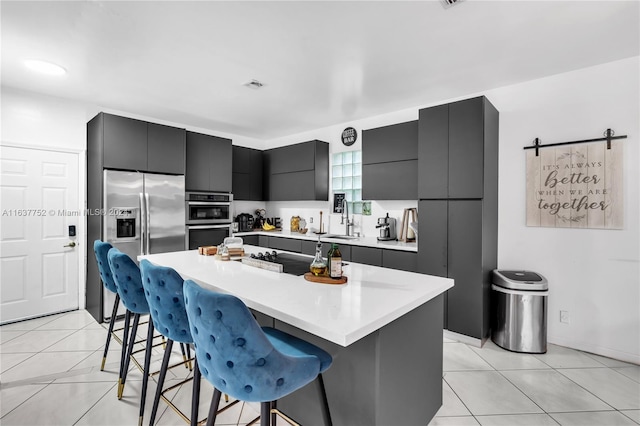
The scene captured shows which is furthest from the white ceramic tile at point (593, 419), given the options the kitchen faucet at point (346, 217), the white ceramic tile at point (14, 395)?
the white ceramic tile at point (14, 395)

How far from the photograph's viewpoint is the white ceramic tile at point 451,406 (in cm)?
210

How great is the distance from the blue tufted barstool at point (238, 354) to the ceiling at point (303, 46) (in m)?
1.98

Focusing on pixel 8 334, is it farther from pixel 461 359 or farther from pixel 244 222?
pixel 461 359

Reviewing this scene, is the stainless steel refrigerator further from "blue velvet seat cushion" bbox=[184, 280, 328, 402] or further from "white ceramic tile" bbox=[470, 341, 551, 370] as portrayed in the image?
"white ceramic tile" bbox=[470, 341, 551, 370]

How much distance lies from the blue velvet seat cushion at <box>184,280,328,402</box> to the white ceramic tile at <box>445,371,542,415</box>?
1682mm

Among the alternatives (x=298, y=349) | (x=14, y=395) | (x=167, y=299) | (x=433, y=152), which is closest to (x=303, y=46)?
(x=433, y=152)

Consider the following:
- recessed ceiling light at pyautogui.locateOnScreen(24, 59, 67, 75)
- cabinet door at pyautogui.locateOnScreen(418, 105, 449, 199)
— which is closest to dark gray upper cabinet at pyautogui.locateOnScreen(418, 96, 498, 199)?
cabinet door at pyautogui.locateOnScreen(418, 105, 449, 199)

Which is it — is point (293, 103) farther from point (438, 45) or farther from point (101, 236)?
point (101, 236)

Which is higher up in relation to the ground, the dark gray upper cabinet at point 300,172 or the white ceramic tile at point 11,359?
the dark gray upper cabinet at point 300,172

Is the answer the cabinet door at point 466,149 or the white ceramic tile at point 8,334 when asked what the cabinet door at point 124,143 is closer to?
the white ceramic tile at point 8,334

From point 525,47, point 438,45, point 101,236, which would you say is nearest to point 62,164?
point 101,236

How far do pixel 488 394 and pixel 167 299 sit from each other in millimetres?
2346

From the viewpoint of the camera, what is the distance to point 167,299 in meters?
1.65

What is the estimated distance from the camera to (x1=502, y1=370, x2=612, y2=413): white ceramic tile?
2.18 meters
